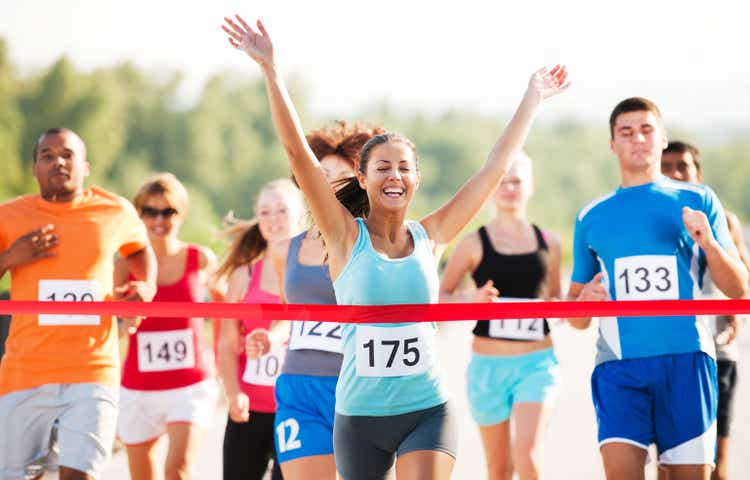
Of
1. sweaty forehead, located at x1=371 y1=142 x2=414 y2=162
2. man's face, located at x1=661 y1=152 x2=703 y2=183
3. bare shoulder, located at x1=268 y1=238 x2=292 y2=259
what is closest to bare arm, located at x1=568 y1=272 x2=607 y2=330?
sweaty forehead, located at x1=371 y1=142 x2=414 y2=162

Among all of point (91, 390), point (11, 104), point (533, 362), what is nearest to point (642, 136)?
point (533, 362)

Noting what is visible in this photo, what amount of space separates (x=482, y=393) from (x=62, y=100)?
35616 millimetres

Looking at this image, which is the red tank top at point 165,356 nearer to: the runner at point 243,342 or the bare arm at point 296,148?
the runner at point 243,342

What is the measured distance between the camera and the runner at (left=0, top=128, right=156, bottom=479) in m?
4.87

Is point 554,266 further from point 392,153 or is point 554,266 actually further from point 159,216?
Result: point 392,153

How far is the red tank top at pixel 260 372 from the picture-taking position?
5371 mm

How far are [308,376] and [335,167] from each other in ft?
3.19

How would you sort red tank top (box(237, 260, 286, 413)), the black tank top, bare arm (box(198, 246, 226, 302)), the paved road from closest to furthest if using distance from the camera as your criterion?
1. red tank top (box(237, 260, 286, 413))
2. the black tank top
3. bare arm (box(198, 246, 226, 302))
4. the paved road

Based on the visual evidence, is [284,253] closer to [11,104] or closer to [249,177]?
[11,104]


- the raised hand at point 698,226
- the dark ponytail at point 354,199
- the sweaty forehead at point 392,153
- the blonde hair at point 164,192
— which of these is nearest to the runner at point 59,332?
the blonde hair at point 164,192

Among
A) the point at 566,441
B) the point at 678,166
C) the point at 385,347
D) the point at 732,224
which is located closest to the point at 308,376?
the point at 385,347

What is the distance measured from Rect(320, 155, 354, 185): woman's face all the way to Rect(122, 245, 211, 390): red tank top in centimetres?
154

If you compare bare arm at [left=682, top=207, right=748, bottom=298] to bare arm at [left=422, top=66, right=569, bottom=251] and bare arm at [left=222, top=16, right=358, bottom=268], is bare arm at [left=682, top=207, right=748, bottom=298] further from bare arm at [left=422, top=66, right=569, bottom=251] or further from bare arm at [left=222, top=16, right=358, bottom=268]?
bare arm at [left=222, top=16, right=358, bottom=268]

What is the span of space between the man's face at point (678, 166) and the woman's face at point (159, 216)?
2654mm
